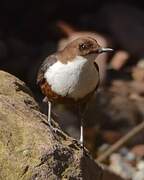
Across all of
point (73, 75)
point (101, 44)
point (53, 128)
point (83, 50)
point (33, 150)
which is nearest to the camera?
point (33, 150)

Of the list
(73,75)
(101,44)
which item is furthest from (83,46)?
(101,44)

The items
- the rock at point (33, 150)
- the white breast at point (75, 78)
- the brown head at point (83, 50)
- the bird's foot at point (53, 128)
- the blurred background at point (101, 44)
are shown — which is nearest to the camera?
the rock at point (33, 150)

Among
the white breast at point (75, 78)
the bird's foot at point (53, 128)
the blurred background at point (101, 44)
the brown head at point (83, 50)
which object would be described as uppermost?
the blurred background at point (101, 44)

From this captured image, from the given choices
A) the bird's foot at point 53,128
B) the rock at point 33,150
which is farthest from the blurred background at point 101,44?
the rock at point 33,150

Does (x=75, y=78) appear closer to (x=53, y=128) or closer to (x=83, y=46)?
(x=83, y=46)

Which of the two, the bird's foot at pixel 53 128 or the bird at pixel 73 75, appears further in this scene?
the bird at pixel 73 75

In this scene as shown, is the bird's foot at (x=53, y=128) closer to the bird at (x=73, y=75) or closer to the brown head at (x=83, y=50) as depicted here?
the bird at (x=73, y=75)

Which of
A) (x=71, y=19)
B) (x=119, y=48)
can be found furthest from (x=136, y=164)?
(x=71, y=19)
